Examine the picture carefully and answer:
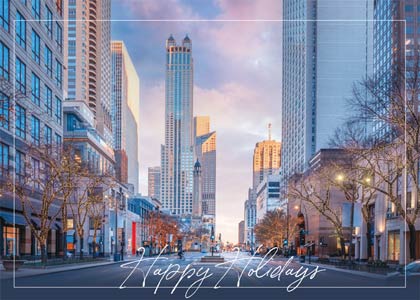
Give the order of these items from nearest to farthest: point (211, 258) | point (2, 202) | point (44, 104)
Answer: point (2, 202)
point (44, 104)
point (211, 258)

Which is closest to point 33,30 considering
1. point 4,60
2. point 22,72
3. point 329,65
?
point 22,72

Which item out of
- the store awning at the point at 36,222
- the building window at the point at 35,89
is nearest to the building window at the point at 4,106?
the building window at the point at 35,89

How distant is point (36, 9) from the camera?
65500mm

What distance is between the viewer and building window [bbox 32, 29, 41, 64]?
6439 centimetres

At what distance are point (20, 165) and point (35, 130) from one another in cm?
620

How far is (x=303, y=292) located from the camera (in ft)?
83.3

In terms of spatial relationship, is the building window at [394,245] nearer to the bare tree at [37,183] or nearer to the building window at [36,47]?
the bare tree at [37,183]

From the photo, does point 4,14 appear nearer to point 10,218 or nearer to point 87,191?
point 10,218

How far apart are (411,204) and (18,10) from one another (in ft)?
150

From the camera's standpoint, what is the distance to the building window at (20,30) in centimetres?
5869

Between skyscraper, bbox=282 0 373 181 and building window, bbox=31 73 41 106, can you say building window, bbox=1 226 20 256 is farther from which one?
skyscraper, bbox=282 0 373 181

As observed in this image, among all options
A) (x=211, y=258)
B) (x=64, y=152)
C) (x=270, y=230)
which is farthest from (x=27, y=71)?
(x=270, y=230)

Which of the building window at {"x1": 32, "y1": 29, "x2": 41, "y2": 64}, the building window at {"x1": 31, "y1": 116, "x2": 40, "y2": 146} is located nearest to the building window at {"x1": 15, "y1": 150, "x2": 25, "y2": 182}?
the building window at {"x1": 31, "y1": 116, "x2": 40, "y2": 146}

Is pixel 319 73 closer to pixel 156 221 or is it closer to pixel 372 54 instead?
pixel 372 54
